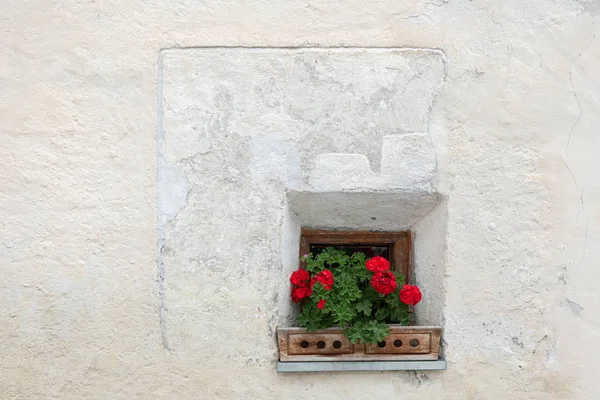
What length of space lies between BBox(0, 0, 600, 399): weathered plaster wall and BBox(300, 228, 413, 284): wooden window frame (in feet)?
1.14

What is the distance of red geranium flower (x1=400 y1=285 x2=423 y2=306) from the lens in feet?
10.2

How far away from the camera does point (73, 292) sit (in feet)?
10.1

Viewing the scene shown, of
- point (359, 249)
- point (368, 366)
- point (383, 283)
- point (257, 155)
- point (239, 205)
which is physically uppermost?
point (257, 155)

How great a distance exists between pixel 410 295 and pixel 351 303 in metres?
0.26

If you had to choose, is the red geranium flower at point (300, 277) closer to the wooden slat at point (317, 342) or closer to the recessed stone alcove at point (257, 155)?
the recessed stone alcove at point (257, 155)

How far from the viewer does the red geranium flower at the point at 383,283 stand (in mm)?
3078

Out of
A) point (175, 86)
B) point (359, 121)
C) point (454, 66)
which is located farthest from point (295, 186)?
point (454, 66)

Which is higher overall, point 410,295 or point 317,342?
point 410,295

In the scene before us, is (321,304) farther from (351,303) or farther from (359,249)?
(359,249)

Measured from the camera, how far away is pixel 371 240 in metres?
3.49

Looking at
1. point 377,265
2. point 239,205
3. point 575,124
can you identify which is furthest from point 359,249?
point 575,124

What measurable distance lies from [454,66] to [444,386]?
141 centimetres

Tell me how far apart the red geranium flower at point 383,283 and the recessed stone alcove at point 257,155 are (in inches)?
14.7

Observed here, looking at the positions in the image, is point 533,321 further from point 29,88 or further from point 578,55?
point 29,88
